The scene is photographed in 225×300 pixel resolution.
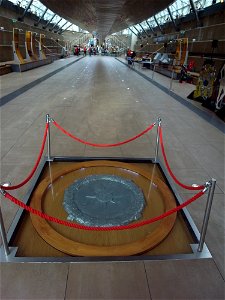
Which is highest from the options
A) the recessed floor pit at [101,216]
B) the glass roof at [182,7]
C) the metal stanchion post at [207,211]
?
the glass roof at [182,7]

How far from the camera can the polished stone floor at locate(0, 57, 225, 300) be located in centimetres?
228

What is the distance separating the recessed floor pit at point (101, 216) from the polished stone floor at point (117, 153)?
16cm

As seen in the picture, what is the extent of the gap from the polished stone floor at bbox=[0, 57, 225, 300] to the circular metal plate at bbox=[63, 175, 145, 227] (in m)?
0.66

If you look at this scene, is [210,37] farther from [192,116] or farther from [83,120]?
[83,120]

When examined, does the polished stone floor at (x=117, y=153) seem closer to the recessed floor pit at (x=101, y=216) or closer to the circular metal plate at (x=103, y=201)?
the recessed floor pit at (x=101, y=216)

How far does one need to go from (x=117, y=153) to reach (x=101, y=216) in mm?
2177

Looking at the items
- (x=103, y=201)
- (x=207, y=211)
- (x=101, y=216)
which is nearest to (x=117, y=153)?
(x=103, y=201)

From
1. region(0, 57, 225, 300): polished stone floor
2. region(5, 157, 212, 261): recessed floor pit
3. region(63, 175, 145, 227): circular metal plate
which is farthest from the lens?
region(63, 175, 145, 227): circular metal plate

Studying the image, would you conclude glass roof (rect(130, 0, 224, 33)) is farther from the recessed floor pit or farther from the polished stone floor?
the recessed floor pit

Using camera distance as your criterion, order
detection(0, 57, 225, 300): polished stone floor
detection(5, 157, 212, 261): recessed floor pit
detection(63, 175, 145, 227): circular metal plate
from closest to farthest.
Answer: detection(0, 57, 225, 300): polished stone floor, detection(5, 157, 212, 261): recessed floor pit, detection(63, 175, 145, 227): circular metal plate

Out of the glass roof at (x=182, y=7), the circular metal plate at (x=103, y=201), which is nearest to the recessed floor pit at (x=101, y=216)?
Result: the circular metal plate at (x=103, y=201)

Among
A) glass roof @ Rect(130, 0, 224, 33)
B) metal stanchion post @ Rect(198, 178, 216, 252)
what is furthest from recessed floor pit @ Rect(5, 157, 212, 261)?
glass roof @ Rect(130, 0, 224, 33)

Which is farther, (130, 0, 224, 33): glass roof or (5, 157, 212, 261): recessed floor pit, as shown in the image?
(130, 0, 224, 33): glass roof

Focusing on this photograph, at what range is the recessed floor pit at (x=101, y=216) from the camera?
2.65 meters
